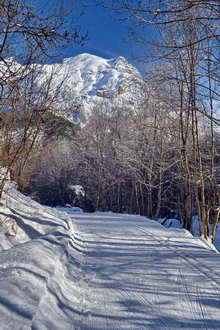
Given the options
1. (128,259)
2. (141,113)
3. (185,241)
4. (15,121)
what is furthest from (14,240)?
(141,113)

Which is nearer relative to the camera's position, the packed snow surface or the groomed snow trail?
the packed snow surface

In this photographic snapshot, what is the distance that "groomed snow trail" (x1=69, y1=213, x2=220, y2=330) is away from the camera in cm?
295

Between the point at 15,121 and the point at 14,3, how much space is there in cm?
319

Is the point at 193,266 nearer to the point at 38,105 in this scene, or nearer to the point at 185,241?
the point at 185,241

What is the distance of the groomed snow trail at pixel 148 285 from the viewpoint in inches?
116

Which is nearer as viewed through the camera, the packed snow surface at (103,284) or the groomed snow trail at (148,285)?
the packed snow surface at (103,284)

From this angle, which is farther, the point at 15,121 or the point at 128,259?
the point at 15,121

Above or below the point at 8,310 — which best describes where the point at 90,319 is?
below

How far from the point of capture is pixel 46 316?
276cm

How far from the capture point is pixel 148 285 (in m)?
3.88

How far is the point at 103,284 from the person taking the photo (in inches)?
155

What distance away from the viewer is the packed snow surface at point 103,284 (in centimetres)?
283

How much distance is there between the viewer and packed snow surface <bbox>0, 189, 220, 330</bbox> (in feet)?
9.29

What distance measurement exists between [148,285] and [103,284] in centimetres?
59
